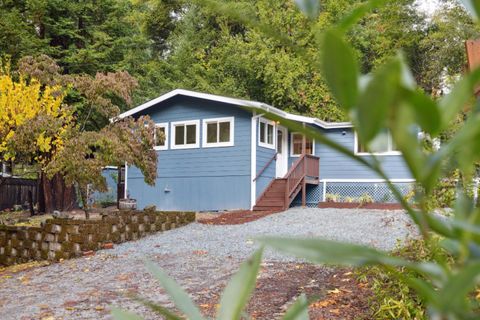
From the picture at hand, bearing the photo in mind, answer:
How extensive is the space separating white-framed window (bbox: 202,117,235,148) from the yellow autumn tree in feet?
16.1

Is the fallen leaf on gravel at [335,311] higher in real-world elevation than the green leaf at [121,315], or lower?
lower

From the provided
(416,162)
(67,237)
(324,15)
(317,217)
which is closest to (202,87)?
(324,15)

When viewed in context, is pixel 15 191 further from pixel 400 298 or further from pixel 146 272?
pixel 400 298

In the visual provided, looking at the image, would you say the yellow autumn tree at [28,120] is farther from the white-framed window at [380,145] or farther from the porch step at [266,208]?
the white-framed window at [380,145]

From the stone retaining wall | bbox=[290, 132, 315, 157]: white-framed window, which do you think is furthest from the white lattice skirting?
the stone retaining wall

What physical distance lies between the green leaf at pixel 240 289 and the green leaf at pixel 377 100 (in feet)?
0.52

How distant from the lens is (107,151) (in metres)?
9.19

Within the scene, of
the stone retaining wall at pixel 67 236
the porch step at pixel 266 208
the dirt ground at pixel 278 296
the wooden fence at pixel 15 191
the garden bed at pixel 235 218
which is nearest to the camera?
the dirt ground at pixel 278 296

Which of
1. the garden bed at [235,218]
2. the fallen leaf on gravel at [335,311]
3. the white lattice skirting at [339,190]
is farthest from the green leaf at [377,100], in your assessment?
the white lattice skirting at [339,190]

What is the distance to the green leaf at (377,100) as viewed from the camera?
0.77 feet

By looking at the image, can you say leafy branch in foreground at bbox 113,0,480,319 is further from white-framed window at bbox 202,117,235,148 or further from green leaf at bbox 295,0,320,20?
white-framed window at bbox 202,117,235,148

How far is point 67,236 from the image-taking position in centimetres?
798

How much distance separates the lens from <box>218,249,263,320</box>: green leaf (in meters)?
0.39

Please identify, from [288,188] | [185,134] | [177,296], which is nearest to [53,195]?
[185,134]
